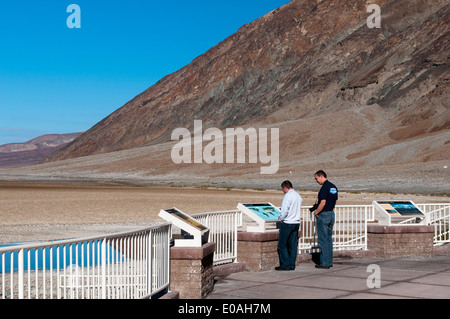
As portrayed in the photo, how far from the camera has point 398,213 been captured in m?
15.4

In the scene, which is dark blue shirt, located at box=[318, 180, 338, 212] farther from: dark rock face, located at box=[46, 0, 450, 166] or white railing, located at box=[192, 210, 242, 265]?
dark rock face, located at box=[46, 0, 450, 166]

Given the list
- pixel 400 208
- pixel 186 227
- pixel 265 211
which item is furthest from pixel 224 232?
pixel 400 208

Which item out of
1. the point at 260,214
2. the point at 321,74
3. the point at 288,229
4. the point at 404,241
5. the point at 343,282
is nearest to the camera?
the point at 343,282

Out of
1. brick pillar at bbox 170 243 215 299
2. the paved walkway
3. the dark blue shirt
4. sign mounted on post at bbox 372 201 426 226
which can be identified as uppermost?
the dark blue shirt

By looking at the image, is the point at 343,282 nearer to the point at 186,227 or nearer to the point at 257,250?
the point at 257,250

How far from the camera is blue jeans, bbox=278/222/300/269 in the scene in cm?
1273

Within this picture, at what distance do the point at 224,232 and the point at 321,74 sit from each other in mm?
138515

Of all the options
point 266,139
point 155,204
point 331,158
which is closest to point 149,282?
point 155,204

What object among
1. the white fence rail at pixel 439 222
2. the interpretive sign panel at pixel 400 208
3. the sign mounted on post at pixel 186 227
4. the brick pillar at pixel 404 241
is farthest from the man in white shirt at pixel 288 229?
the white fence rail at pixel 439 222

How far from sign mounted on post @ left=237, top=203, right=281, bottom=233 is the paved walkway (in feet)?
2.93

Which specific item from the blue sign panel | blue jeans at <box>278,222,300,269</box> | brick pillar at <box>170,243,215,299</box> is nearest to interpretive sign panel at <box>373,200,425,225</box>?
the blue sign panel

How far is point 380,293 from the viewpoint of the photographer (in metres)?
9.98

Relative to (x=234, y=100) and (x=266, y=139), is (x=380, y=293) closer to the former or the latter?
(x=266, y=139)

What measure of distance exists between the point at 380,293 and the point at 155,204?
29.8m
